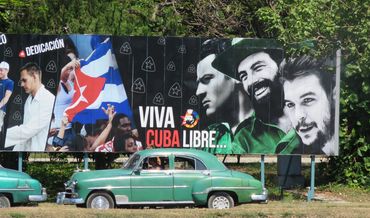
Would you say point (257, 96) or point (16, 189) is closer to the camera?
point (16, 189)

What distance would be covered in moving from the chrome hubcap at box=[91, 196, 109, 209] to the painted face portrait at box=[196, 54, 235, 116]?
13.5ft

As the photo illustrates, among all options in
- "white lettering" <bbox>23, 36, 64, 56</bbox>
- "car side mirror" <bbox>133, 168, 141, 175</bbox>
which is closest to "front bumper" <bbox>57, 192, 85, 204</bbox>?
"car side mirror" <bbox>133, 168, 141, 175</bbox>

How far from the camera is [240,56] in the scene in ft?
62.4

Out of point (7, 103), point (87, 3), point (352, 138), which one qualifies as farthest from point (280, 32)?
point (7, 103)

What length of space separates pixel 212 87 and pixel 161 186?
3787 millimetres

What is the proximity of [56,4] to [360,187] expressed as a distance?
989 cm

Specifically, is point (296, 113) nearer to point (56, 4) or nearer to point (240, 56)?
point (240, 56)

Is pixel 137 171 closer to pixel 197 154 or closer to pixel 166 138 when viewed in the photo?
pixel 197 154

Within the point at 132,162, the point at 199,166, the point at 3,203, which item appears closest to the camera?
the point at 3,203

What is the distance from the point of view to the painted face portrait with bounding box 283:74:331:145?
62.5 ft

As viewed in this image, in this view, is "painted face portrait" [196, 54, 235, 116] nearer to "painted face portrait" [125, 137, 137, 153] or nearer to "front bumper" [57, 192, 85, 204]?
"painted face portrait" [125, 137, 137, 153]

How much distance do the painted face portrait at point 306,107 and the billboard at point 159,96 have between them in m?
0.02

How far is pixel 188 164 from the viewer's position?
1634cm

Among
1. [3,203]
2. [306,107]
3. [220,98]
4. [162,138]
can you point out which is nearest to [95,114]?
[162,138]
